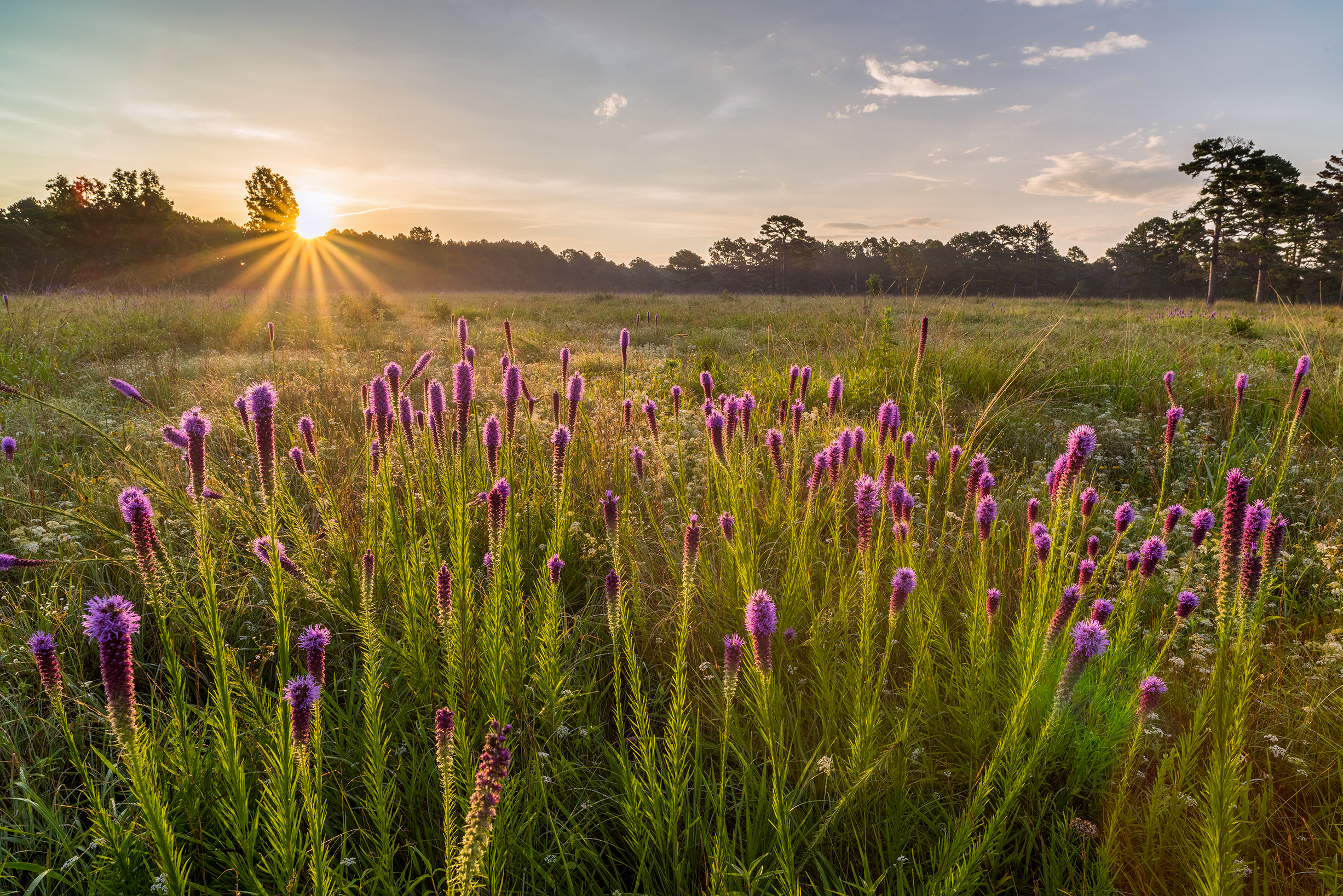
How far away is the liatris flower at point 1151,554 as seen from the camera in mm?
1737

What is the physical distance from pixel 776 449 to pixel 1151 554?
5.21ft

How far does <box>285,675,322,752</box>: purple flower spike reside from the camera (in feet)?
3.39

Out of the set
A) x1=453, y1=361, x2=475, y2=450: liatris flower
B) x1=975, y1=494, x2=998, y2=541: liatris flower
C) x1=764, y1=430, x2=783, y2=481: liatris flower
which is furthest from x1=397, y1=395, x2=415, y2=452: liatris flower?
x1=975, y1=494, x2=998, y2=541: liatris flower

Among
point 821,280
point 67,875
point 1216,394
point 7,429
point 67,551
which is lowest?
point 67,875

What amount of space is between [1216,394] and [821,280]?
67341mm

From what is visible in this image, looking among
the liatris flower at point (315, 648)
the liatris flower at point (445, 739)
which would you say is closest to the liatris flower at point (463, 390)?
the liatris flower at point (315, 648)

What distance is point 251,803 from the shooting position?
166 cm

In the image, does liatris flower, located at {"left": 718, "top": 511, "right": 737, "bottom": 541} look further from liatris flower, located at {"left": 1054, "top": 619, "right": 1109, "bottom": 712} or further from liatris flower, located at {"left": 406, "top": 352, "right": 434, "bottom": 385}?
liatris flower, located at {"left": 406, "top": 352, "right": 434, "bottom": 385}

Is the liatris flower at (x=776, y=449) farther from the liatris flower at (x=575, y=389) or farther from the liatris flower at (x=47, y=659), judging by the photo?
the liatris flower at (x=47, y=659)

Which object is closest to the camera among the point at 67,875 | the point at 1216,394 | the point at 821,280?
the point at 67,875

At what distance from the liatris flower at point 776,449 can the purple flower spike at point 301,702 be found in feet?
7.03

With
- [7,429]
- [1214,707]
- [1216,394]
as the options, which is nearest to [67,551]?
[7,429]

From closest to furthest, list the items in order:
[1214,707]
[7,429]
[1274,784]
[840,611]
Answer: [1214,707], [1274,784], [840,611], [7,429]

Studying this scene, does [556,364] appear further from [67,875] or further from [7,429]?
[67,875]
